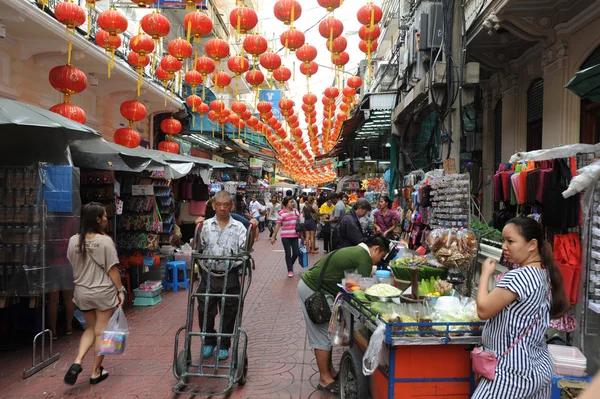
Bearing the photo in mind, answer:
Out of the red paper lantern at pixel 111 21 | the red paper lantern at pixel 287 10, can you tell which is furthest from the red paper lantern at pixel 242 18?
the red paper lantern at pixel 111 21

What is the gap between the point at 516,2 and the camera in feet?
24.4

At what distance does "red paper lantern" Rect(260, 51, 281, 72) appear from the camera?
10.0 meters

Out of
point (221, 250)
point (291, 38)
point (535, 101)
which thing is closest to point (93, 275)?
point (221, 250)

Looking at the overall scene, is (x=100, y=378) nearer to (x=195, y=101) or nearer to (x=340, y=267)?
(x=340, y=267)

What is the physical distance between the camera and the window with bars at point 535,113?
9530 mm

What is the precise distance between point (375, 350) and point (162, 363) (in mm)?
3357

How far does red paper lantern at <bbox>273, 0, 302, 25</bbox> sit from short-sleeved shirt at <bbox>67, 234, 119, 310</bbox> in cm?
510

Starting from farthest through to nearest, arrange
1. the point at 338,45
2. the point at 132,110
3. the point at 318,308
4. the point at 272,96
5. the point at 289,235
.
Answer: the point at 272,96 < the point at 289,235 < the point at 132,110 < the point at 338,45 < the point at 318,308

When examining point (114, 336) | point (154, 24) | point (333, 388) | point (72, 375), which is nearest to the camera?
point (333, 388)

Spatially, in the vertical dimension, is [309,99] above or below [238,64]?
above

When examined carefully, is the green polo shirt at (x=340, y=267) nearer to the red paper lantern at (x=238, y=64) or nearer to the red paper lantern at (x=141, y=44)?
the red paper lantern at (x=238, y=64)

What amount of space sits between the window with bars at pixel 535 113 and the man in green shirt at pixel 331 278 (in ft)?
21.6

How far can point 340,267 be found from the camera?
→ 15.3ft

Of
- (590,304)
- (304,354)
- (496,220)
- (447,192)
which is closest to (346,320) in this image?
(304,354)
